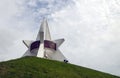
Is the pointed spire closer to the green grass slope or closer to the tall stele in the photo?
the tall stele

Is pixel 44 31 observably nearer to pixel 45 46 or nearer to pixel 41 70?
pixel 45 46

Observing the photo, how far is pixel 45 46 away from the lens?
89625 mm

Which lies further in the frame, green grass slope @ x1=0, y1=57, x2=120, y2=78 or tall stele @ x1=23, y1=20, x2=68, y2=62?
tall stele @ x1=23, y1=20, x2=68, y2=62

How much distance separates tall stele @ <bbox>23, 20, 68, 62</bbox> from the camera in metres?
87.9

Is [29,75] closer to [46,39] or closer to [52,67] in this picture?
[52,67]

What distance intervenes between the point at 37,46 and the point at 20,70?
4181 centimetres

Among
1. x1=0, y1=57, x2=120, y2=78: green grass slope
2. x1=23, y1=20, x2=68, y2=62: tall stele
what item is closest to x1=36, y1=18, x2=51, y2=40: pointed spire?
x1=23, y1=20, x2=68, y2=62: tall stele

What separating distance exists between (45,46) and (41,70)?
41.7m

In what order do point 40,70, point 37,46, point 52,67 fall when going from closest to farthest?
point 40,70
point 52,67
point 37,46

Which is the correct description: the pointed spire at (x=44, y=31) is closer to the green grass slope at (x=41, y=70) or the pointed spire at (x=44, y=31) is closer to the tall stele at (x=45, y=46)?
the tall stele at (x=45, y=46)

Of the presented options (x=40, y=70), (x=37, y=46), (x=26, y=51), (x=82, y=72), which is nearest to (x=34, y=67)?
(x=40, y=70)

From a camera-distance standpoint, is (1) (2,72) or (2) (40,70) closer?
(1) (2,72)

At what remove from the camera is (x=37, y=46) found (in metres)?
88.4

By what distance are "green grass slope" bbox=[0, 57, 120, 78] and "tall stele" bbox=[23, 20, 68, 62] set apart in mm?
32306
